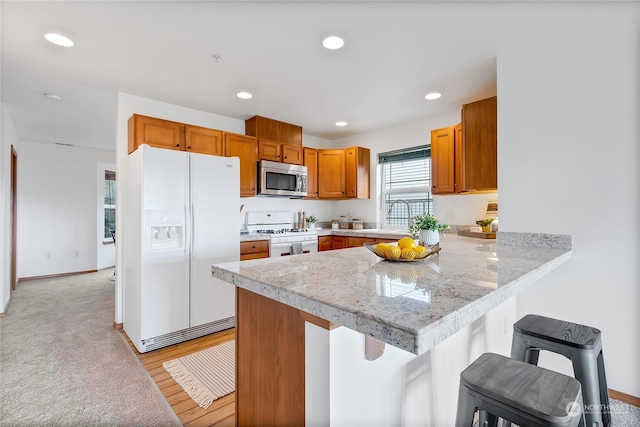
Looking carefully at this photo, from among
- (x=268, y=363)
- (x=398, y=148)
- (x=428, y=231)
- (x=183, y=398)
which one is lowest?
(x=183, y=398)

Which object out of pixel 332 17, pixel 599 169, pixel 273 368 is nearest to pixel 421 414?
pixel 273 368

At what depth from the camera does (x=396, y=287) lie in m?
0.92

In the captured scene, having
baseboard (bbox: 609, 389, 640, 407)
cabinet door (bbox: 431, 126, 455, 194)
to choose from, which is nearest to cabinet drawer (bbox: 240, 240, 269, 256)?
cabinet door (bbox: 431, 126, 455, 194)

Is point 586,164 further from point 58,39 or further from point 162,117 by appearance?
point 162,117

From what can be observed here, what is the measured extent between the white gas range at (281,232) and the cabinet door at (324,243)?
0.35 feet

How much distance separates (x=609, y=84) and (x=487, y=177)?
38.7 inches

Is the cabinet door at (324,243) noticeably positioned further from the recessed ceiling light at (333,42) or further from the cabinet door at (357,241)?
the recessed ceiling light at (333,42)

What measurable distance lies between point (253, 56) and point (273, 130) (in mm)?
1664

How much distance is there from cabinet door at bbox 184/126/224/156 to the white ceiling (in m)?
0.33

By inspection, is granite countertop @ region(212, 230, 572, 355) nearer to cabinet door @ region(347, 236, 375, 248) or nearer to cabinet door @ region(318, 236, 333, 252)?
cabinet door @ region(347, 236, 375, 248)

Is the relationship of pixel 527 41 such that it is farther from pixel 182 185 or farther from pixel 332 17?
pixel 182 185

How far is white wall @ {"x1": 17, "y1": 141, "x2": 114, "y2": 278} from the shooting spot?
5.16m

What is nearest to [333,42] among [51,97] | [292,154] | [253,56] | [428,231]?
[253,56]

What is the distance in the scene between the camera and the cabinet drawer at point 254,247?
3.34 m
